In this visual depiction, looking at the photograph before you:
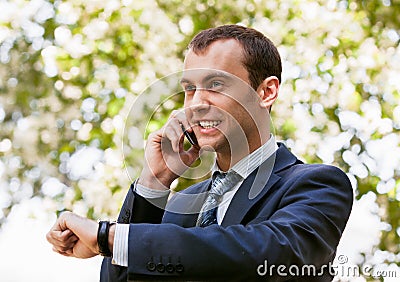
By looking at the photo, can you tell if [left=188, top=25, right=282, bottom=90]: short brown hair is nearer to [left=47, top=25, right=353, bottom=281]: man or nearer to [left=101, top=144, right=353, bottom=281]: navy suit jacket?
[left=47, top=25, right=353, bottom=281]: man

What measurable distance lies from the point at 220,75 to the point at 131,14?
3.39 meters

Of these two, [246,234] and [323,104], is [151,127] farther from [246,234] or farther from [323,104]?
[246,234]

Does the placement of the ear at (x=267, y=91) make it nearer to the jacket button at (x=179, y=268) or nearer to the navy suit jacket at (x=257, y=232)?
the navy suit jacket at (x=257, y=232)

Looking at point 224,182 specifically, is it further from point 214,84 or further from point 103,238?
point 103,238

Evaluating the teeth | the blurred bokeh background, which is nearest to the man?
the teeth

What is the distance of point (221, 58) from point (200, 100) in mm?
135

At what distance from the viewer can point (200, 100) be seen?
1972mm

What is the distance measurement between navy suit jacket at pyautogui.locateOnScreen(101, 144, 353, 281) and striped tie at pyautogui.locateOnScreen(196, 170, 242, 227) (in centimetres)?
6

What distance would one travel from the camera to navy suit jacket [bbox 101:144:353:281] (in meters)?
1.54

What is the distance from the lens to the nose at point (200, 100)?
1.97 m

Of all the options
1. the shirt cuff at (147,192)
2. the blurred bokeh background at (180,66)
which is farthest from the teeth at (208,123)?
the blurred bokeh background at (180,66)

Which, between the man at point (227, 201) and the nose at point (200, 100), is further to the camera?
the nose at point (200, 100)

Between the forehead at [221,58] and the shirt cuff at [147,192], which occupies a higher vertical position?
the forehead at [221,58]

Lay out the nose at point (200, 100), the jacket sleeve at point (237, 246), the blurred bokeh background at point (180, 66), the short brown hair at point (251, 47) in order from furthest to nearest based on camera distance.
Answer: the blurred bokeh background at point (180, 66)
the short brown hair at point (251, 47)
the nose at point (200, 100)
the jacket sleeve at point (237, 246)
